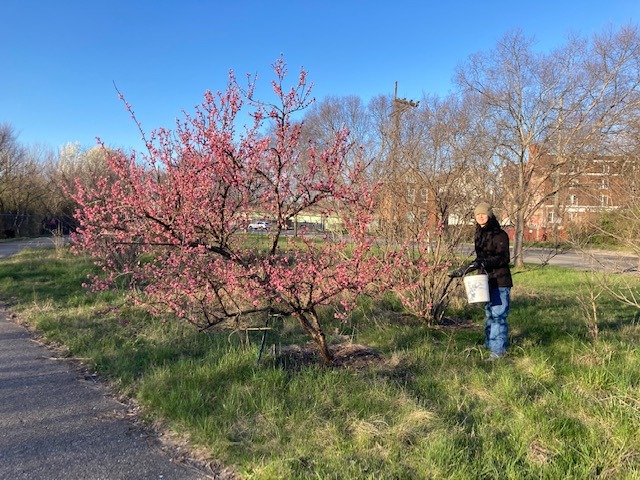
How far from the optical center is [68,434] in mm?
3227

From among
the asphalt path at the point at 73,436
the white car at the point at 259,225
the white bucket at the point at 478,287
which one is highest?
the white car at the point at 259,225

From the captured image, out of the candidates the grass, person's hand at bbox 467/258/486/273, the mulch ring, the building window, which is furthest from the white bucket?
the building window

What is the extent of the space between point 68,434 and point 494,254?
171 inches

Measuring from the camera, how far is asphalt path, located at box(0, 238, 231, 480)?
9.00ft

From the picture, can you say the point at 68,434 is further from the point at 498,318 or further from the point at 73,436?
the point at 498,318

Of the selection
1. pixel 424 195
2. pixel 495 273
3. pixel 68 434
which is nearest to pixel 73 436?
pixel 68 434

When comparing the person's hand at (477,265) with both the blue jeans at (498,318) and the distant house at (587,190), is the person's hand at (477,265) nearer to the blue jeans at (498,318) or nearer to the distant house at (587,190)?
the blue jeans at (498,318)

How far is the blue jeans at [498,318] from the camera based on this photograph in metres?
4.74

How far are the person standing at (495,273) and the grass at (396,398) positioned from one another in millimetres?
231

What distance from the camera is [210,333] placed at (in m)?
5.61

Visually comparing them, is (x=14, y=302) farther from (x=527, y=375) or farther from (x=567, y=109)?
(x=567, y=109)

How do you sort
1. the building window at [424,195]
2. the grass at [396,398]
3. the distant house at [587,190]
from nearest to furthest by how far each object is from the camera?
the grass at [396,398], the building window at [424,195], the distant house at [587,190]

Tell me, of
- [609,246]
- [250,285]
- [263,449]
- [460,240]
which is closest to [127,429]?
[263,449]

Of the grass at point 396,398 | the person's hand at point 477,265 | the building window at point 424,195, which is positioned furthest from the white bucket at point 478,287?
the building window at point 424,195
